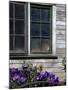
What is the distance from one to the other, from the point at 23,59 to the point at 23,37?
0.34 feet

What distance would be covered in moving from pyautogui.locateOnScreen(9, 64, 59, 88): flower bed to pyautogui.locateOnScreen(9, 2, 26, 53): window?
95 mm

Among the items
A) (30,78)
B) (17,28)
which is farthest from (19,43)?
(30,78)

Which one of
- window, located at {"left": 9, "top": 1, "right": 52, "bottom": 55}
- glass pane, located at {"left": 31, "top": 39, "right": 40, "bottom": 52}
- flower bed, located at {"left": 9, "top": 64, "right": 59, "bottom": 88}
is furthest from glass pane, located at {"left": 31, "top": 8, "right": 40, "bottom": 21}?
flower bed, located at {"left": 9, "top": 64, "right": 59, "bottom": 88}

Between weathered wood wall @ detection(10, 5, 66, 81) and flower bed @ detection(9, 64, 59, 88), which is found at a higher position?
weathered wood wall @ detection(10, 5, 66, 81)

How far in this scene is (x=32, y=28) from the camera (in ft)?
4.92

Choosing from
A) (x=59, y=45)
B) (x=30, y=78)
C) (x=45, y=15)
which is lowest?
(x=30, y=78)

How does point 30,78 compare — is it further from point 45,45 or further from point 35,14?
point 35,14

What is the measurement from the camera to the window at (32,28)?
146 centimetres

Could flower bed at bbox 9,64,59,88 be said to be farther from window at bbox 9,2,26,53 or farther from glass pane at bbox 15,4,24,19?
glass pane at bbox 15,4,24,19

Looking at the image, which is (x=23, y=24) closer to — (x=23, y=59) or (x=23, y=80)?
(x=23, y=59)

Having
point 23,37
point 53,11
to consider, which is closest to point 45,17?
point 53,11

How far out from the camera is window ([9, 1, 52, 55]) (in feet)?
4.80

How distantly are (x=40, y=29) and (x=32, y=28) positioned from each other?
0.14 feet

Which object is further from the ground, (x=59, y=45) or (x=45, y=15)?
(x=45, y=15)
